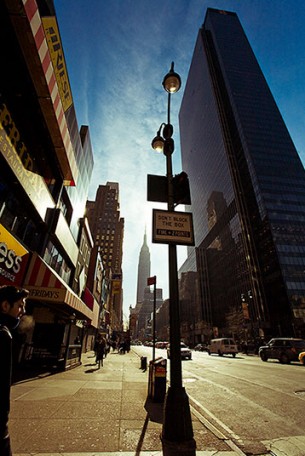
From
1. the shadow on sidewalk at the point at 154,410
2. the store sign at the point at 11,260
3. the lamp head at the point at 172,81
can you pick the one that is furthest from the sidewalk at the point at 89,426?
the lamp head at the point at 172,81

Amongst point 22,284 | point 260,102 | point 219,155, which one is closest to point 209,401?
point 22,284

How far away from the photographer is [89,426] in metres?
4.68

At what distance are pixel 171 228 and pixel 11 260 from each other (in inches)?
289

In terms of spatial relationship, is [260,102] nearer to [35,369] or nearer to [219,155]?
[219,155]

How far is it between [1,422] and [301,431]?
6.00 m

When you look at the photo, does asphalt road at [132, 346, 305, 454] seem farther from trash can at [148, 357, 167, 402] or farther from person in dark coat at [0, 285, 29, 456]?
person in dark coat at [0, 285, 29, 456]

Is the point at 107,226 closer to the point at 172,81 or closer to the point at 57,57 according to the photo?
the point at 57,57

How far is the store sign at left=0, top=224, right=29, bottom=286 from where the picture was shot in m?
8.42

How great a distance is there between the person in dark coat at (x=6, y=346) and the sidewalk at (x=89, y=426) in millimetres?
2543

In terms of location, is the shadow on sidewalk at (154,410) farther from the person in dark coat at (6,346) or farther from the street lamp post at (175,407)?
the person in dark coat at (6,346)

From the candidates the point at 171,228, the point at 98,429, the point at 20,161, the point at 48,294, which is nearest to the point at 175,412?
the point at 98,429

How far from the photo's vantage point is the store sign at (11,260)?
842 centimetres

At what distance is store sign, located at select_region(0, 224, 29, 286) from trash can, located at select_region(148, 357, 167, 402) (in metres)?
6.28

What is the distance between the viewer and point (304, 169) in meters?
88.2
